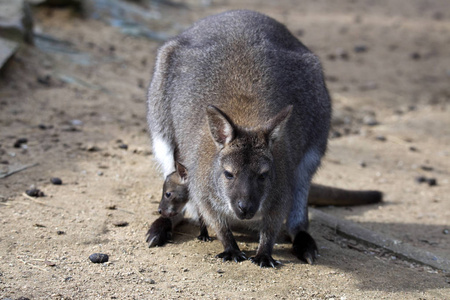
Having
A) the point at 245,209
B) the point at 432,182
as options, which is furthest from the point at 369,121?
the point at 245,209

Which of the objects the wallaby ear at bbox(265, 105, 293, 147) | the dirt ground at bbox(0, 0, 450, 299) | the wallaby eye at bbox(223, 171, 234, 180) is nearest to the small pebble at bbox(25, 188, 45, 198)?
the dirt ground at bbox(0, 0, 450, 299)

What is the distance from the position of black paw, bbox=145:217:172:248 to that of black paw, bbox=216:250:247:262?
0.42 meters

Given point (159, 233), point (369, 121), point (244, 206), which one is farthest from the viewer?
point (369, 121)

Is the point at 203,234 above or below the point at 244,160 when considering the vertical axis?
below

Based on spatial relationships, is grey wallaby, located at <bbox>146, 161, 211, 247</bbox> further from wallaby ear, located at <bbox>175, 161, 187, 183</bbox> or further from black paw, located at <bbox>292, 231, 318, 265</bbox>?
black paw, located at <bbox>292, 231, 318, 265</bbox>

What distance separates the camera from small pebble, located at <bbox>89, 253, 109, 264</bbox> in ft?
11.1

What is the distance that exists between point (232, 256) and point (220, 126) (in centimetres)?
83

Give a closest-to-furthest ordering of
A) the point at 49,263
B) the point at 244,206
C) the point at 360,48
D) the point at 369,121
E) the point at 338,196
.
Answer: the point at 244,206
the point at 49,263
the point at 338,196
the point at 369,121
the point at 360,48

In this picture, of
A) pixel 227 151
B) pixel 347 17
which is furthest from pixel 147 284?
pixel 347 17

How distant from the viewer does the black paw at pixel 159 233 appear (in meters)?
3.77

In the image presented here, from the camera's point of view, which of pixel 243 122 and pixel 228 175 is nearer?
pixel 228 175

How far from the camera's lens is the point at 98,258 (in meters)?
3.39

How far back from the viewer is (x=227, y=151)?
339 cm

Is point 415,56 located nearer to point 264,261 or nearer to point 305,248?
point 305,248
